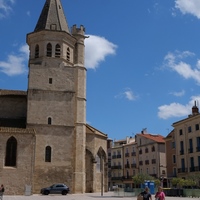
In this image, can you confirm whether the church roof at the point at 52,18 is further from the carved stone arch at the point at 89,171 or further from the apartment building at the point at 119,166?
the apartment building at the point at 119,166

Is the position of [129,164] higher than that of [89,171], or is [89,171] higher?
[129,164]

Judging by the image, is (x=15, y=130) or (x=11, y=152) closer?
(x=11, y=152)

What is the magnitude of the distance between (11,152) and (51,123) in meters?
5.21

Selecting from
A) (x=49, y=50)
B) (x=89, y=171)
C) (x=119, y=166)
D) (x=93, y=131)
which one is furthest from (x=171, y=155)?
(x=49, y=50)

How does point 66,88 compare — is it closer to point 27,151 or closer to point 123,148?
point 27,151

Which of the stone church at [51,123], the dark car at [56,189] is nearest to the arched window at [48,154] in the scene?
the stone church at [51,123]

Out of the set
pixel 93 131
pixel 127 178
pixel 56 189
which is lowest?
pixel 56 189

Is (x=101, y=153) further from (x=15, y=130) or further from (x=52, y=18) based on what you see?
(x=52, y=18)

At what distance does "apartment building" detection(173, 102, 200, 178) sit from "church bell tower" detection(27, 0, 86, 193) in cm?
1693

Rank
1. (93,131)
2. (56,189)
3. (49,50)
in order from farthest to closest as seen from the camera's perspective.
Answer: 1. (93,131)
2. (49,50)
3. (56,189)

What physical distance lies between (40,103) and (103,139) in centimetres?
960

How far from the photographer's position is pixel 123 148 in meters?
73.7

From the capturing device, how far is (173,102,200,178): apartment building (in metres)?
47.0

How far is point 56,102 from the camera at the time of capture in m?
36.9
